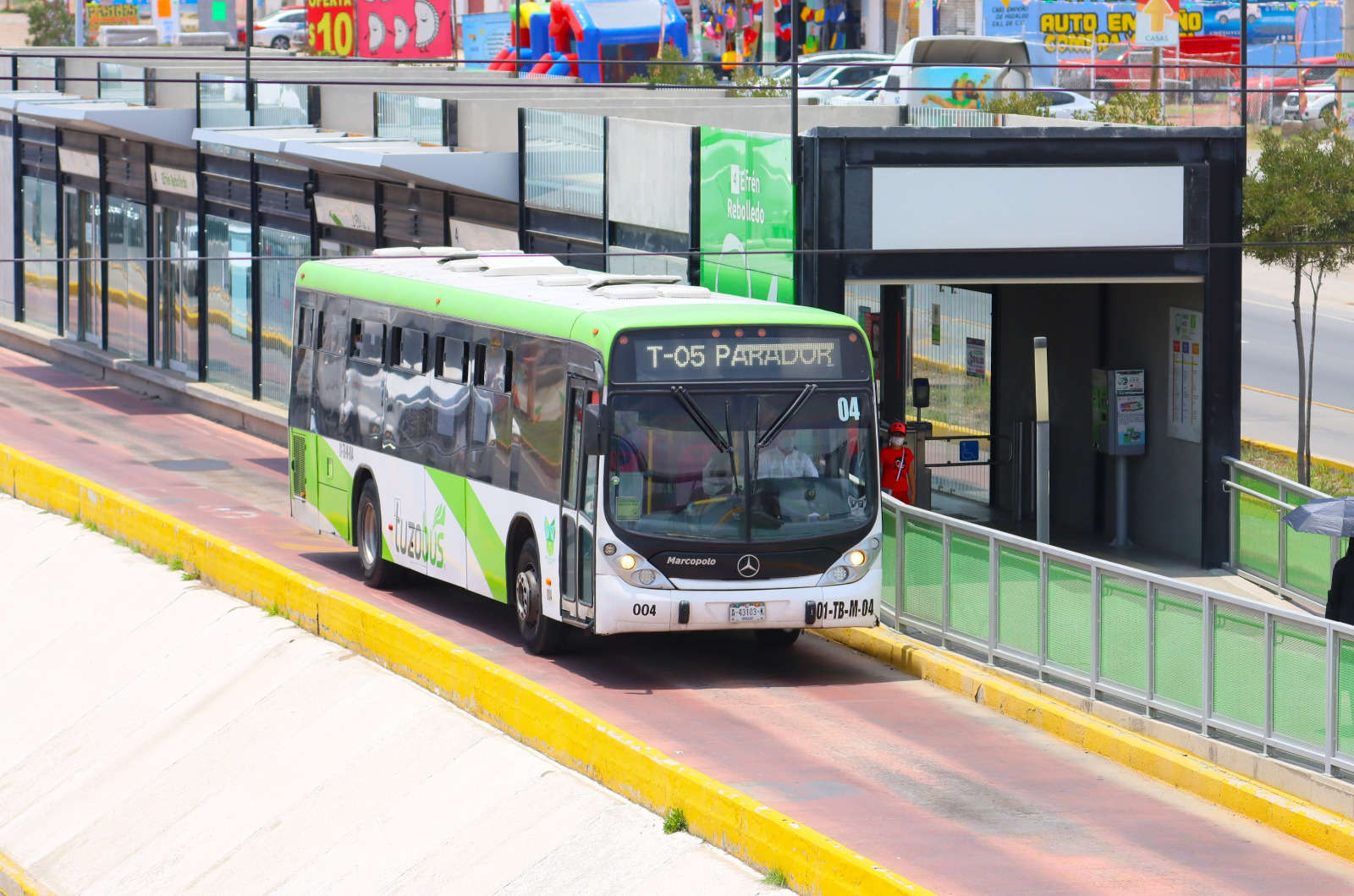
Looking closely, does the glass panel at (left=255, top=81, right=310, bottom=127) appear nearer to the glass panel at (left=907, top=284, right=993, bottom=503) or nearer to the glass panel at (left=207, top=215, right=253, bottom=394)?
the glass panel at (left=207, top=215, right=253, bottom=394)

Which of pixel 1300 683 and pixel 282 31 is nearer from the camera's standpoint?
pixel 1300 683

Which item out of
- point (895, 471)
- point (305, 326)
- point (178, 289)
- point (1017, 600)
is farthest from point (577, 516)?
point (178, 289)

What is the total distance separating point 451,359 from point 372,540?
279 cm

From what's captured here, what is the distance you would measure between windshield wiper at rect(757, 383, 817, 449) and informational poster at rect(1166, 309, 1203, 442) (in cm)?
670

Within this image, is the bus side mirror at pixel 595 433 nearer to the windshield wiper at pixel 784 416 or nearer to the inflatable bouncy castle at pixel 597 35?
the windshield wiper at pixel 784 416

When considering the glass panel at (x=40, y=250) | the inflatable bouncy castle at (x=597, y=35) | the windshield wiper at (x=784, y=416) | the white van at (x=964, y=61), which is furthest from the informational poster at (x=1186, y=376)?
the glass panel at (x=40, y=250)

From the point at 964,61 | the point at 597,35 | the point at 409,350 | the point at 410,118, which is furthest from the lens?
the point at 597,35

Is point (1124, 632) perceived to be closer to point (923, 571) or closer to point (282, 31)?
point (923, 571)

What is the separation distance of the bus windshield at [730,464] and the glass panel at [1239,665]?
12.2ft

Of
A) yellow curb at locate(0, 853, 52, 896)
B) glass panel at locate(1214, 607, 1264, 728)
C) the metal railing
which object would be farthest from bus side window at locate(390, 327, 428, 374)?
the metal railing

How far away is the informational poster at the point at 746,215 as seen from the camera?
67.6 feet

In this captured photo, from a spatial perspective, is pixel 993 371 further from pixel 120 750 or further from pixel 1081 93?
pixel 1081 93

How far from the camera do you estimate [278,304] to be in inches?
1276

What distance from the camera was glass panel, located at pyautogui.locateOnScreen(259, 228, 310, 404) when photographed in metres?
32.0
